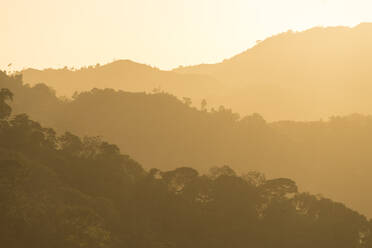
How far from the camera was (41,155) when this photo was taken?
73.0 metres

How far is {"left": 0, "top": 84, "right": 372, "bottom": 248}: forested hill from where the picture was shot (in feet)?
199

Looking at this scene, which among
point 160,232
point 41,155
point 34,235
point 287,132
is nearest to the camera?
point 34,235

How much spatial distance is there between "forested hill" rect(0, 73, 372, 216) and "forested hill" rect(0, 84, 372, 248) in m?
61.4

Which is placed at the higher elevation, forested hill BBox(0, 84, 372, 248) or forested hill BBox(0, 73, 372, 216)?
forested hill BBox(0, 73, 372, 216)

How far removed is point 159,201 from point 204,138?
83517mm

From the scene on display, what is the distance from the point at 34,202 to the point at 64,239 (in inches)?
196

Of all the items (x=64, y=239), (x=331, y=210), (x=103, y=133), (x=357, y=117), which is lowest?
(x=64, y=239)

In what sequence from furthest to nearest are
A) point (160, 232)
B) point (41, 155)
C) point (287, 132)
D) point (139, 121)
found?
point (287, 132) → point (139, 121) → point (41, 155) → point (160, 232)

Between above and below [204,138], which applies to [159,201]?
below

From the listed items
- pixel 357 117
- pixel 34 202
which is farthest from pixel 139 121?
pixel 34 202

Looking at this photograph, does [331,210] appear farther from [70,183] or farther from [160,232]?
[70,183]

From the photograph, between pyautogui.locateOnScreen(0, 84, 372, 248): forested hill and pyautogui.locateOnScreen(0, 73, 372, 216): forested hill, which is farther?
pyautogui.locateOnScreen(0, 73, 372, 216): forested hill

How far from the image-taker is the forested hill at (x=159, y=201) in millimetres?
60625

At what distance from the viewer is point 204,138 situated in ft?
504
